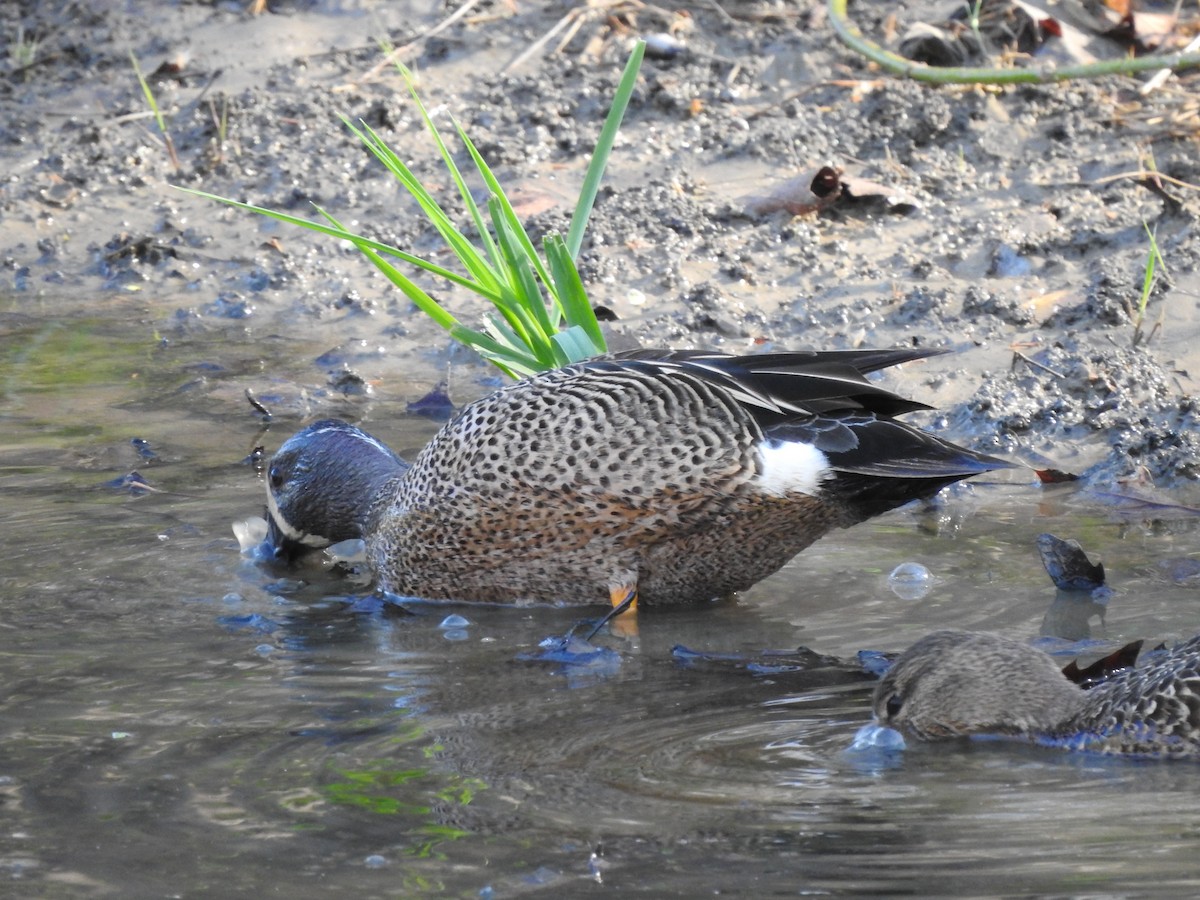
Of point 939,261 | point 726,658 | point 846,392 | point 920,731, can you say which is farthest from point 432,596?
point 939,261

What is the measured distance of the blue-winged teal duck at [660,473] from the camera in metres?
4.88

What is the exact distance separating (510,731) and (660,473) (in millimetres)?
996

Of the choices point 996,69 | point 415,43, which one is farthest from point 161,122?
point 996,69

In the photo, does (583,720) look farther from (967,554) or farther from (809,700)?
(967,554)

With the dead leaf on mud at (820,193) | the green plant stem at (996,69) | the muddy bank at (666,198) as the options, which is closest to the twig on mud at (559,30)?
the muddy bank at (666,198)

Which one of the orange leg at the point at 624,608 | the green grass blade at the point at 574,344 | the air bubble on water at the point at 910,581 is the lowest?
the air bubble on water at the point at 910,581

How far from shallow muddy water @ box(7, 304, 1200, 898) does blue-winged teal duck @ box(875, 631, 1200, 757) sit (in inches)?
2.9

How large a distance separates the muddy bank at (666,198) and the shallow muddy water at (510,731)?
3.30ft

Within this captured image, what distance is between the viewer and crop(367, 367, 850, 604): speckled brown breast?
4.90 metres

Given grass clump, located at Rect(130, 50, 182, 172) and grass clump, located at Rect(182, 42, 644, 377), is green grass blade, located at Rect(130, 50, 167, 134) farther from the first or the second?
grass clump, located at Rect(182, 42, 644, 377)

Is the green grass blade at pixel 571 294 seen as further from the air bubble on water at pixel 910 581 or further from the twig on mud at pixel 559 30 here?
the twig on mud at pixel 559 30

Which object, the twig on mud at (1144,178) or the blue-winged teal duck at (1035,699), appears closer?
the blue-winged teal duck at (1035,699)

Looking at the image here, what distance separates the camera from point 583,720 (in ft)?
13.9

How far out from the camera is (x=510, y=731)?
13.7 ft
